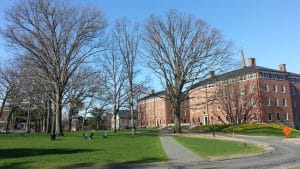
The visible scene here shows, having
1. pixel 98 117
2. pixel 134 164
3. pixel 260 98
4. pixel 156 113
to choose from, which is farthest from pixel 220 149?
pixel 156 113

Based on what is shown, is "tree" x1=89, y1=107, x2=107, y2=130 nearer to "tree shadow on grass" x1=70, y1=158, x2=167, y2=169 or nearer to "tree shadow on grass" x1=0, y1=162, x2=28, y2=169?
"tree shadow on grass" x1=70, y1=158, x2=167, y2=169

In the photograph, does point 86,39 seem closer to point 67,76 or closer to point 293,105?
point 67,76

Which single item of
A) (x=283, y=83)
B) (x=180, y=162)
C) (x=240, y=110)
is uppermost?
(x=283, y=83)

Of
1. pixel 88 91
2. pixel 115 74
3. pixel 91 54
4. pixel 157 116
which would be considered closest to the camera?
pixel 91 54

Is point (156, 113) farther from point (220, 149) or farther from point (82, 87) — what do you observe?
point (220, 149)

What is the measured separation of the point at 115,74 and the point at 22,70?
73.2 feet

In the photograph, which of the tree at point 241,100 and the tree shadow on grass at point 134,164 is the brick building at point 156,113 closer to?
the tree at point 241,100

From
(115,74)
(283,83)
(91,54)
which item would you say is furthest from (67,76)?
(283,83)

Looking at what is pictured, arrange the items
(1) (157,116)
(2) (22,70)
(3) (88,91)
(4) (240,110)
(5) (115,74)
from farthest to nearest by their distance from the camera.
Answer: (1) (157,116)
(4) (240,110)
(5) (115,74)
(3) (88,91)
(2) (22,70)

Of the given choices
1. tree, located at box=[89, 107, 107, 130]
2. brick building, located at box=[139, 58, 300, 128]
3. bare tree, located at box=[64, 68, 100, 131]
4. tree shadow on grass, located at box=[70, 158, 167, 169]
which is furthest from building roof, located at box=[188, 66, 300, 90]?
tree, located at box=[89, 107, 107, 130]

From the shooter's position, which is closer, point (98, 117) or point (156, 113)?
point (98, 117)

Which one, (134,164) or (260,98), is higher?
(260,98)

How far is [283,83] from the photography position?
74.4 metres

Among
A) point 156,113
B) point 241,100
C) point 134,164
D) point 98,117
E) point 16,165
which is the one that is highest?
point 241,100
